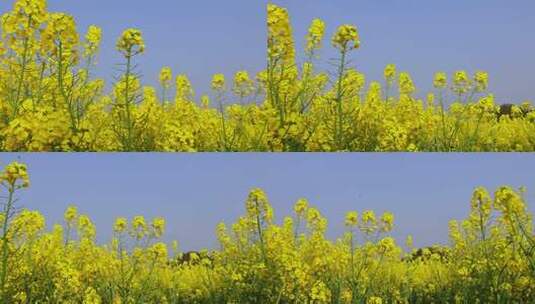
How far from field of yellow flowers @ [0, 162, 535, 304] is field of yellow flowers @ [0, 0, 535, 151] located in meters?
0.31

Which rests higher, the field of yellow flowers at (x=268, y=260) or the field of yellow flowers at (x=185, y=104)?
the field of yellow flowers at (x=185, y=104)

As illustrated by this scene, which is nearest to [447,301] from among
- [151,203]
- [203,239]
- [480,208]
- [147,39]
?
[480,208]

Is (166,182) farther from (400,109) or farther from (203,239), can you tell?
(400,109)

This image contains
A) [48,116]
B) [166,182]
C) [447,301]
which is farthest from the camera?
[447,301]

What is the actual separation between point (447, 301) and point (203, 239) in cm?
105

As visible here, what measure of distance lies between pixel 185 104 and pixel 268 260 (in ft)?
2.32

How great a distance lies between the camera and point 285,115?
3.42 metres

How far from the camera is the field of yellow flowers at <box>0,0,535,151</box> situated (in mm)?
3361

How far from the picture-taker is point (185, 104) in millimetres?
3492

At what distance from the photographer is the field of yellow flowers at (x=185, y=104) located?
11.0ft

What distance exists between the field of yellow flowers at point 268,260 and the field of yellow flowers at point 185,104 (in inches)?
12.0

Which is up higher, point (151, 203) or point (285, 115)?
point (285, 115)

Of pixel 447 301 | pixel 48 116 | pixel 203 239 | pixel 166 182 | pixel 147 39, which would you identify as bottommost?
pixel 447 301

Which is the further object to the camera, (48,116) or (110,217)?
(110,217)
